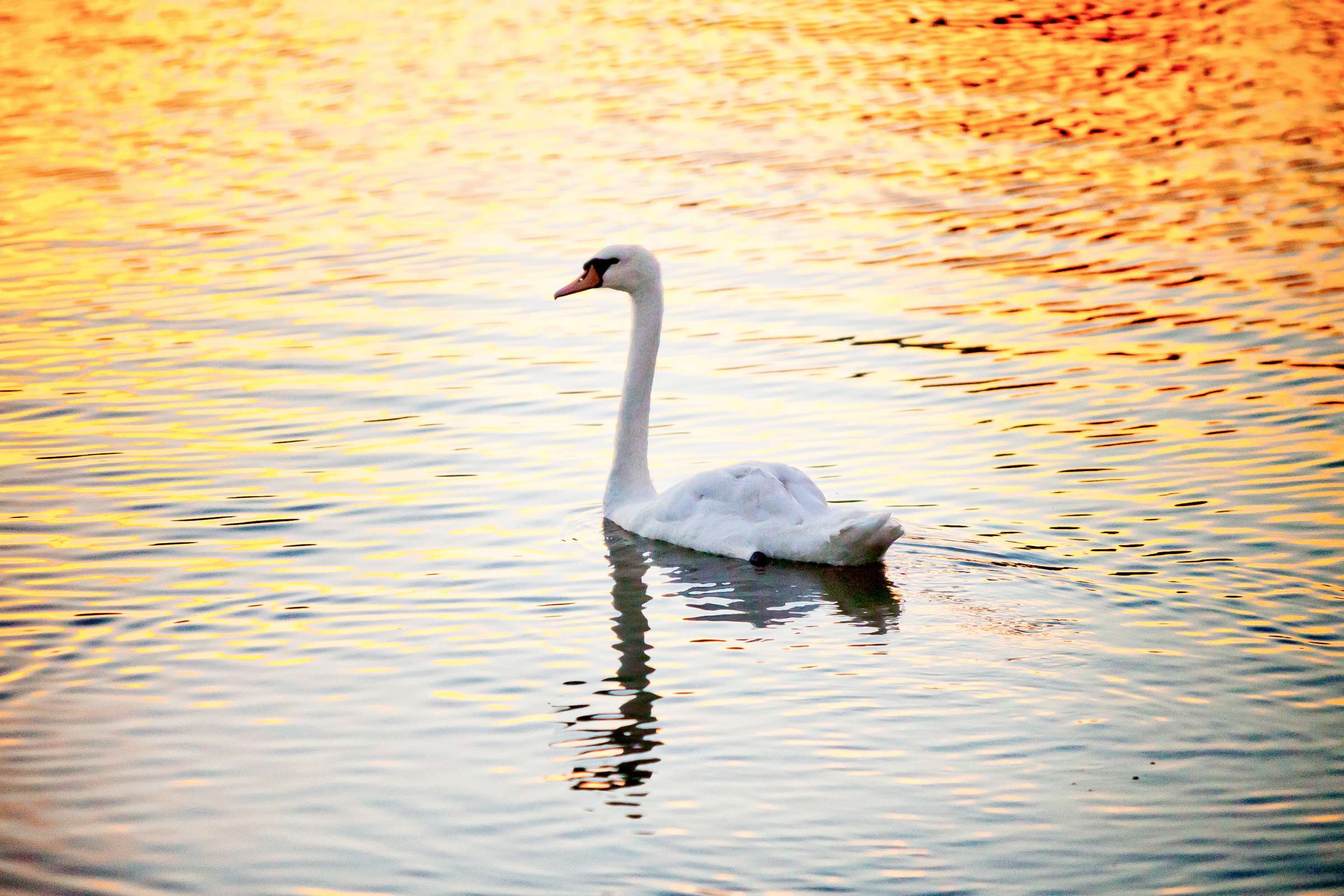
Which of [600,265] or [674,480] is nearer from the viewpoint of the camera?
[600,265]

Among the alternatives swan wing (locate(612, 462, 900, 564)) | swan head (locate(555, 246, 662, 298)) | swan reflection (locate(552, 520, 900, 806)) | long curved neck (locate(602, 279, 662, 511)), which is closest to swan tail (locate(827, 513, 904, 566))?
swan wing (locate(612, 462, 900, 564))

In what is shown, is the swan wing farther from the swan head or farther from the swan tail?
the swan head

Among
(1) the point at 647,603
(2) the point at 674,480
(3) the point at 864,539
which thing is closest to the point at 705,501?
(1) the point at 647,603

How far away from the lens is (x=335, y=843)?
288 inches

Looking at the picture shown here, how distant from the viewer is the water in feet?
24.5

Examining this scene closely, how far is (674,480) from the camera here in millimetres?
12836

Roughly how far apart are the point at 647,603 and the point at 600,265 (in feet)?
10.4

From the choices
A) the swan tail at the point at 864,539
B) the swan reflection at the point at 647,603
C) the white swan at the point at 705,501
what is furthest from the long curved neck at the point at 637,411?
the swan tail at the point at 864,539

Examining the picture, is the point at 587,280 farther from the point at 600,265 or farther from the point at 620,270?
the point at 620,270

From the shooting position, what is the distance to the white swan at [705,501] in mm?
10586

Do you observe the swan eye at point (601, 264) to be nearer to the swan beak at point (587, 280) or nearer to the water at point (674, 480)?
the swan beak at point (587, 280)

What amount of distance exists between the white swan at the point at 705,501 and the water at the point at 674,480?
23cm

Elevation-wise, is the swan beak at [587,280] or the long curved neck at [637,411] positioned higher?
the swan beak at [587,280]

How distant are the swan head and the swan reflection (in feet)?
5.76
